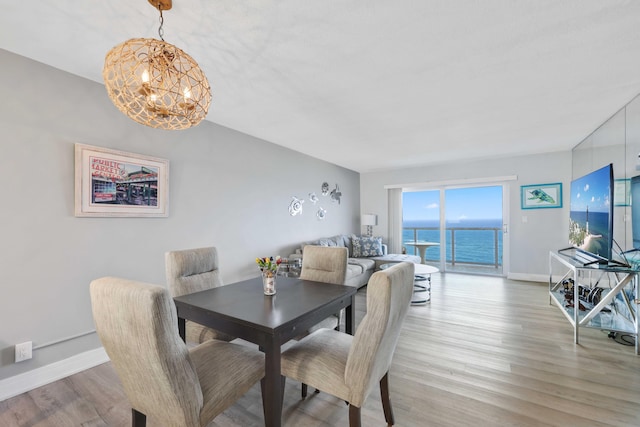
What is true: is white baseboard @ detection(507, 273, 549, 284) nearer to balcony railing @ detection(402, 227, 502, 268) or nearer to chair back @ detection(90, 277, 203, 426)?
balcony railing @ detection(402, 227, 502, 268)

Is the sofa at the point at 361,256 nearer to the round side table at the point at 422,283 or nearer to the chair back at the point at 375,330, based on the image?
the round side table at the point at 422,283

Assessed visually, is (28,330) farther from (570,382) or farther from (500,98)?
(500,98)

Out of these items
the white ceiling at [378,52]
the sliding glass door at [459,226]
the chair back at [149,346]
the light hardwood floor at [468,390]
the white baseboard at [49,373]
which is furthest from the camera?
the sliding glass door at [459,226]

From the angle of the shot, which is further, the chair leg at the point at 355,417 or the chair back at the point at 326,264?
the chair back at the point at 326,264

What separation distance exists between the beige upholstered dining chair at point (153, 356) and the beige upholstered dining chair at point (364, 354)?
1.30ft

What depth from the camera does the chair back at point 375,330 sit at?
124 cm

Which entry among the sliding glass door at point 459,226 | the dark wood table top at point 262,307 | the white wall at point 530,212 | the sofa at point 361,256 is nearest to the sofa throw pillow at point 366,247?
the sofa at point 361,256

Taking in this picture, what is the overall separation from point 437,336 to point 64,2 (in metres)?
3.78

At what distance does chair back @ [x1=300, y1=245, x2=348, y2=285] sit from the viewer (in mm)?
2426

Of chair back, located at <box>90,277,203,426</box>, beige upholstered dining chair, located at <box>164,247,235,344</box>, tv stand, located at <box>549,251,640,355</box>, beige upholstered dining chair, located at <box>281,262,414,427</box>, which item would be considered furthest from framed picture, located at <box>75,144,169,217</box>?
tv stand, located at <box>549,251,640,355</box>

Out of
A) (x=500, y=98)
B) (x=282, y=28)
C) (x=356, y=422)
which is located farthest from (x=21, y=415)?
(x=500, y=98)

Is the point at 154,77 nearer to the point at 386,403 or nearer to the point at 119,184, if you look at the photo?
the point at 119,184

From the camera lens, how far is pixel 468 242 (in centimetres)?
611

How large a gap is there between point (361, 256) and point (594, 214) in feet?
11.2
